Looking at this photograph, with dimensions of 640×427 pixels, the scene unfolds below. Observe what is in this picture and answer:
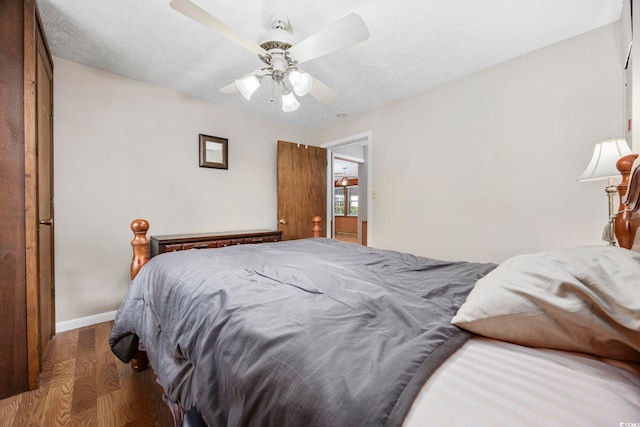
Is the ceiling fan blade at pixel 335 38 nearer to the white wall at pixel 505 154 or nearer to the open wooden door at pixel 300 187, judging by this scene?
the white wall at pixel 505 154

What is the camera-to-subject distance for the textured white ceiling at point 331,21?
66.9 inches

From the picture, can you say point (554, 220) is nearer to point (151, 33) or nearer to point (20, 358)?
point (151, 33)

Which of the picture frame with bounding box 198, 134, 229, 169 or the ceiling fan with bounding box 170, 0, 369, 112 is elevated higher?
the ceiling fan with bounding box 170, 0, 369, 112

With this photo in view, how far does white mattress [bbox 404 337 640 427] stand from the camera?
42 cm

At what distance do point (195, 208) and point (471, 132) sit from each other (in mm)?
3073

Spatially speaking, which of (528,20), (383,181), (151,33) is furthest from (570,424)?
(383,181)

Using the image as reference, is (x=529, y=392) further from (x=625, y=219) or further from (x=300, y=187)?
(x=300, y=187)

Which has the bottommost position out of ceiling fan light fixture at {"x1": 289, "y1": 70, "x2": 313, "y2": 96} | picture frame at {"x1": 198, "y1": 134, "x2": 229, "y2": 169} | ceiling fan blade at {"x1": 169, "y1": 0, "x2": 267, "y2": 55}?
picture frame at {"x1": 198, "y1": 134, "x2": 229, "y2": 169}

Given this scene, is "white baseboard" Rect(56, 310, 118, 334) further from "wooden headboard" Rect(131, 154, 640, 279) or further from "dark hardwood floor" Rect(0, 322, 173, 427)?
"wooden headboard" Rect(131, 154, 640, 279)

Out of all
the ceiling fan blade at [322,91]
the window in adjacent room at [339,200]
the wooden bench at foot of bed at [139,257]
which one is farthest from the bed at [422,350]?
the window in adjacent room at [339,200]

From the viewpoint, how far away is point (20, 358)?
153 cm

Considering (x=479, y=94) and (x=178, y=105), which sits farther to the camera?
(x=178, y=105)

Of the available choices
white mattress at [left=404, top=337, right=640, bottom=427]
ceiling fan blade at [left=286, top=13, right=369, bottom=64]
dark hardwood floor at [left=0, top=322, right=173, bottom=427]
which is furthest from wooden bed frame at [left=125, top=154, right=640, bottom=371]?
dark hardwood floor at [left=0, top=322, right=173, bottom=427]

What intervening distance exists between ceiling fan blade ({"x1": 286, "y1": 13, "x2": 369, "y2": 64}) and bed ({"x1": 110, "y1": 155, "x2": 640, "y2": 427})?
130 cm
